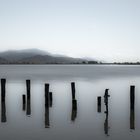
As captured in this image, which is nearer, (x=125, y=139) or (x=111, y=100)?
(x=125, y=139)

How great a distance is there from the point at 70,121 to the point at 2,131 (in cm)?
416

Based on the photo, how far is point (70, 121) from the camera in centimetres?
1775

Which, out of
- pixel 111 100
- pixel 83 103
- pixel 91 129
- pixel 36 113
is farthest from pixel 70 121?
pixel 111 100

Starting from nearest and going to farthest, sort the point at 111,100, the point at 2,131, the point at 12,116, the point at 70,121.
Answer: the point at 2,131 < the point at 70,121 < the point at 12,116 < the point at 111,100

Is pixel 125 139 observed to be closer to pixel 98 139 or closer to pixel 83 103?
pixel 98 139

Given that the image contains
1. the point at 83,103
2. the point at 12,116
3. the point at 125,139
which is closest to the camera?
the point at 125,139

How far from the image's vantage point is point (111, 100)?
2764 centimetres

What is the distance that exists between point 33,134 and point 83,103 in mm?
11586

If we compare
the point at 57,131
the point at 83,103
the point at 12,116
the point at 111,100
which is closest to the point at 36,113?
the point at 12,116

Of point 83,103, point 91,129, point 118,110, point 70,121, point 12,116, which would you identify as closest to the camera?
point 91,129

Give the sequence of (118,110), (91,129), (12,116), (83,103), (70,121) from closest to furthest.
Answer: (91,129)
(70,121)
(12,116)
(118,110)
(83,103)

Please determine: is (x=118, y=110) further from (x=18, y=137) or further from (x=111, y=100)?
(x=18, y=137)

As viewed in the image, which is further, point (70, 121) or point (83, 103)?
point (83, 103)

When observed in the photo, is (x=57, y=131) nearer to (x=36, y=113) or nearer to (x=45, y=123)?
(x=45, y=123)
